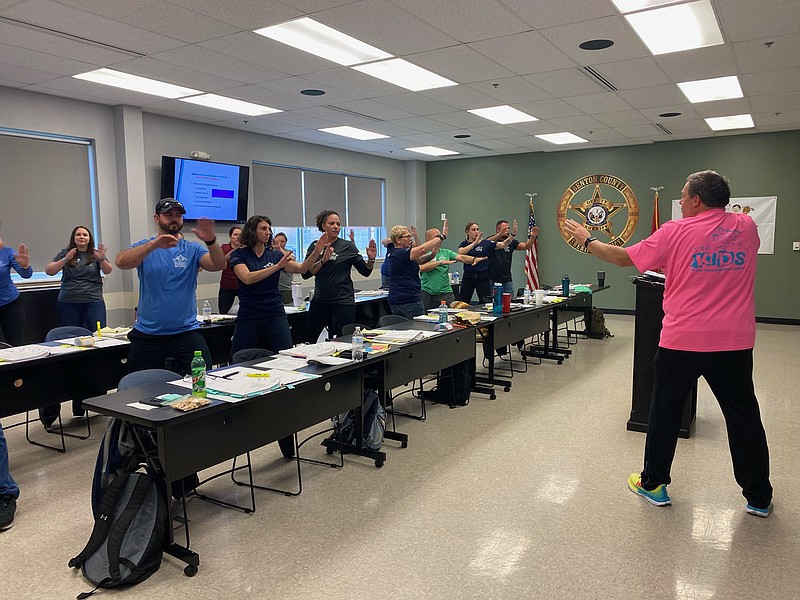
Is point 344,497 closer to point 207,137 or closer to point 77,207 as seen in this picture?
point 77,207

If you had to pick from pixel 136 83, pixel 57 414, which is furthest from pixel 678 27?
pixel 57 414

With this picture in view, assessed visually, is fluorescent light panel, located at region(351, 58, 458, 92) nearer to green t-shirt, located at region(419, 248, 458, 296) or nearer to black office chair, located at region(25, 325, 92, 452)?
green t-shirt, located at region(419, 248, 458, 296)

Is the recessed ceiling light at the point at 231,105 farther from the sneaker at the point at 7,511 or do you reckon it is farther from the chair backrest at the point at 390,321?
the sneaker at the point at 7,511

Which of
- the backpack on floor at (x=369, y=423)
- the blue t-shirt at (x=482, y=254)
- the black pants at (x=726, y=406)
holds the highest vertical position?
the blue t-shirt at (x=482, y=254)

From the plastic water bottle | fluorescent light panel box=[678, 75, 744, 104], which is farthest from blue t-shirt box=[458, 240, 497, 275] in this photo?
the plastic water bottle

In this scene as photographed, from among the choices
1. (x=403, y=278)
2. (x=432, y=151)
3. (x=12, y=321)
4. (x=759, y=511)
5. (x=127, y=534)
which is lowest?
(x=759, y=511)

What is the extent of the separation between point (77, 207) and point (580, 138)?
7.38 meters

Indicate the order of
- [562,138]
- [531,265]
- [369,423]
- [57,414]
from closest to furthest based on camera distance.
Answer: [369,423], [57,414], [562,138], [531,265]

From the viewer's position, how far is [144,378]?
2865mm

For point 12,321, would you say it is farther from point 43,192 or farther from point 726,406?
point 726,406

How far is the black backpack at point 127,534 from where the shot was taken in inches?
93.5

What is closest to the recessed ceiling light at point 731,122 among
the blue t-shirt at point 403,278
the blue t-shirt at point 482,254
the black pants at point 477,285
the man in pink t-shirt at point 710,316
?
the blue t-shirt at point 482,254

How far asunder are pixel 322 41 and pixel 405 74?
3.85 feet

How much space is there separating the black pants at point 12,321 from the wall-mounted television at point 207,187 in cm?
250
